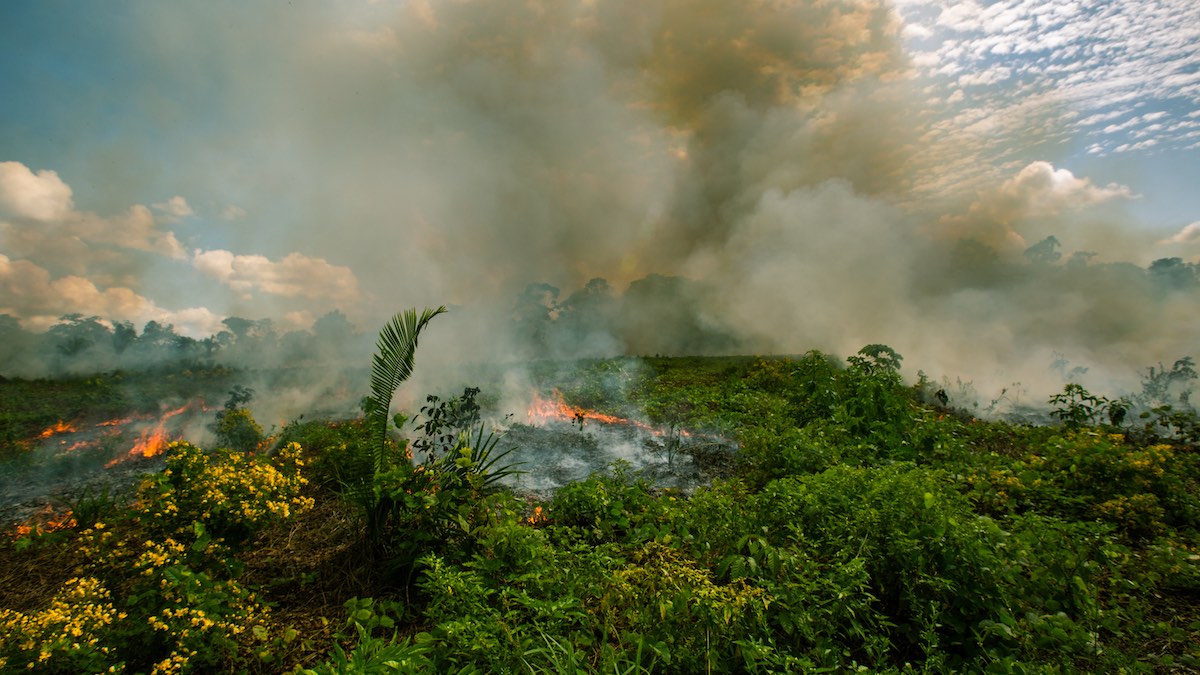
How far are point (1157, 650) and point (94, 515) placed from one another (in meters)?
9.39

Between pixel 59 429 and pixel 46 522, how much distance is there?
492 centimetres

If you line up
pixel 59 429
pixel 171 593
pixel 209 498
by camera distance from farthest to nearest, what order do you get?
pixel 59 429 → pixel 209 498 → pixel 171 593

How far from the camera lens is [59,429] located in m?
8.77

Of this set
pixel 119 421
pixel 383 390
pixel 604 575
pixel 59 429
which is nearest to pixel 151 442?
pixel 119 421

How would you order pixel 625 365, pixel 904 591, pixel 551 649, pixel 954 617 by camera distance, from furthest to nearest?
pixel 625 365, pixel 904 591, pixel 954 617, pixel 551 649

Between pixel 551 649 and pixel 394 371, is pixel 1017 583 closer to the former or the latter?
pixel 551 649

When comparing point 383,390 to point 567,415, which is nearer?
point 383,390

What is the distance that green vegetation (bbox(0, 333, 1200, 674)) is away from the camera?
289cm

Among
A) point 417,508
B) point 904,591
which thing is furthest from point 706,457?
point 417,508

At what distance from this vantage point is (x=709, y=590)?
2951 millimetres

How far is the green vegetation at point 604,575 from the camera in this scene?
2889mm

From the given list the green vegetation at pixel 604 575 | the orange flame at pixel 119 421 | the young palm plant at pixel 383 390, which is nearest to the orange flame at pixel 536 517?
the green vegetation at pixel 604 575

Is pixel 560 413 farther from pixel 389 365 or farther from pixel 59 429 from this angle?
pixel 59 429

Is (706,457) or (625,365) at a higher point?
(625,365)
